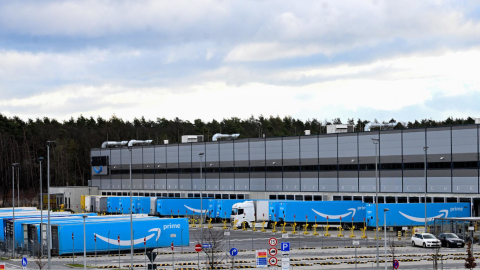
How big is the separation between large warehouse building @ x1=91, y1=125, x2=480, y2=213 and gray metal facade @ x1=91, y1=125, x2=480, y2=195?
4.3 inches

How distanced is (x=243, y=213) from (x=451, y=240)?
95.0 feet

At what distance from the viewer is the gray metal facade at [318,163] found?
72875 millimetres

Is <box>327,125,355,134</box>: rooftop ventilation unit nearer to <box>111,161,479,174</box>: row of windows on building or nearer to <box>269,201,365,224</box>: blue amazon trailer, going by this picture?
<box>111,161,479,174</box>: row of windows on building

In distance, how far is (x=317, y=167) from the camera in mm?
87125

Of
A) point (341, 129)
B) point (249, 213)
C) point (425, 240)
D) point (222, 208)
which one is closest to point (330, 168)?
point (341, 129)

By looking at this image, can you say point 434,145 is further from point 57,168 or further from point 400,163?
point 57,168

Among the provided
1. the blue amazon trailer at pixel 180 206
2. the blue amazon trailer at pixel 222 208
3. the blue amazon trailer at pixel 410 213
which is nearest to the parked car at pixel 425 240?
the blue amazon trailer at pixel 410 213

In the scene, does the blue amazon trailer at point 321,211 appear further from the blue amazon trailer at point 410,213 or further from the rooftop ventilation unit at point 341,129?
the rooftop ventilation unit at point 341,129

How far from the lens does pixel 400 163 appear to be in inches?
3059

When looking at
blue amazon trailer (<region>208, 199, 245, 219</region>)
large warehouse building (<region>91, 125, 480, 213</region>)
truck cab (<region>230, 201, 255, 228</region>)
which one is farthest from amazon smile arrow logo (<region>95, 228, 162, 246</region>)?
blue amazon trailer (<region>208, 199, 245, 219</region>)

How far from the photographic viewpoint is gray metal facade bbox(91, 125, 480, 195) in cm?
7288

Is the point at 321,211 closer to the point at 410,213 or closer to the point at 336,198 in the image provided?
the point at 336,198

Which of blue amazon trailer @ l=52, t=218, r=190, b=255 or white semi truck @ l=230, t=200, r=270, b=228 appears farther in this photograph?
white semi truck @ l=230, t=200, r=270, b=228

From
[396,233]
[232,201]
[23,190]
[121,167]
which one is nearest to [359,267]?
[396,233]
